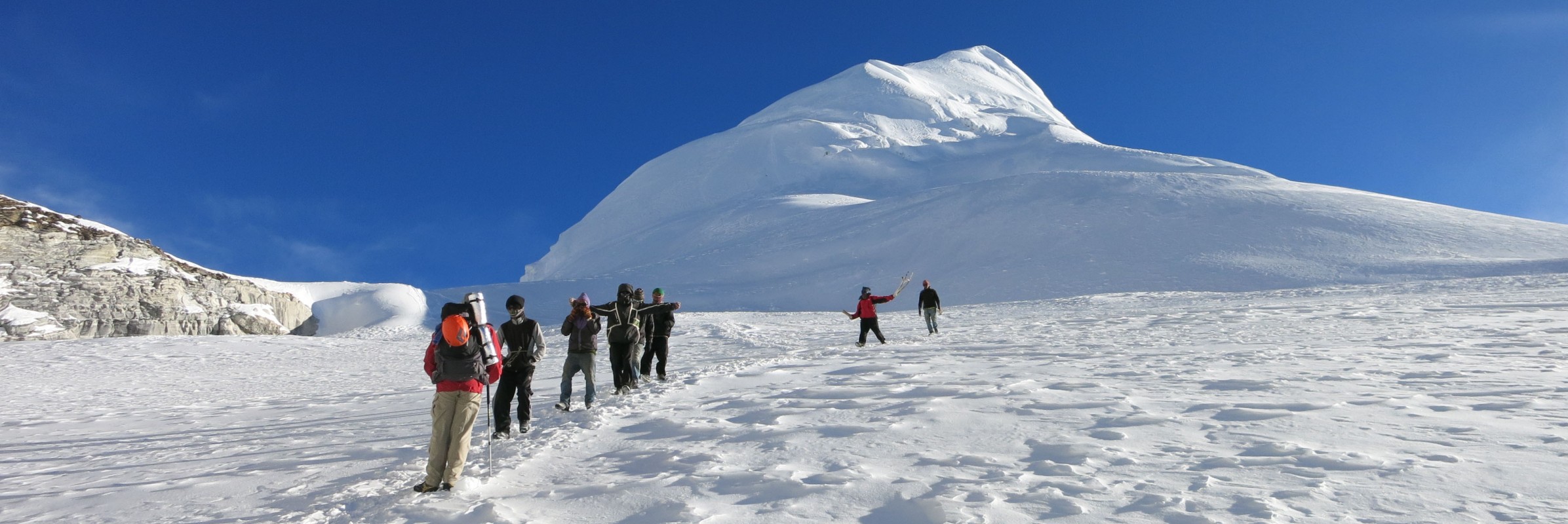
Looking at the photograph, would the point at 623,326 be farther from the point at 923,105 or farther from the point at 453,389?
the point at 923,105

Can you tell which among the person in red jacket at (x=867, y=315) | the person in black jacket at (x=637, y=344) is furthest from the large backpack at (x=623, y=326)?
the person in red jacket at (x=867, y=315)

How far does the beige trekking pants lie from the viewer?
5367 millimetres

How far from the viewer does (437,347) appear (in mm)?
5531

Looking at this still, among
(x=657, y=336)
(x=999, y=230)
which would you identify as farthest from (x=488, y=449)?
(x=999, y=230)

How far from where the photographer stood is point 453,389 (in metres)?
5.51

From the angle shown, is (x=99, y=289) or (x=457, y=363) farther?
(x=99, y=289)

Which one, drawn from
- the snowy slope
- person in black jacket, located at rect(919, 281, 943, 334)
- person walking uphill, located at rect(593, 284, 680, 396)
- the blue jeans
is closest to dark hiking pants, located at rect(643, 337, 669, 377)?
person walking uphill, located at rect(593, 284, 680, 396)

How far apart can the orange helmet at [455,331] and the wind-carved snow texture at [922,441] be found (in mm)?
1001

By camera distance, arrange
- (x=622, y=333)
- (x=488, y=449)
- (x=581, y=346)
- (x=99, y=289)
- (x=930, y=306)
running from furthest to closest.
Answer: (x=99, y=289)
(x=930, y=306)
(x=622, y=333)
(x=581, y=346)
(x=488, y=449)

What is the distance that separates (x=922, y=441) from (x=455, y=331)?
361 cm

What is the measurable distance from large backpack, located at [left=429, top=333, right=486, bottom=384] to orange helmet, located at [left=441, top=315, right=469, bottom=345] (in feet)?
0.20

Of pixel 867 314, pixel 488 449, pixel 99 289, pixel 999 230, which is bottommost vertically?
pixel 488 449

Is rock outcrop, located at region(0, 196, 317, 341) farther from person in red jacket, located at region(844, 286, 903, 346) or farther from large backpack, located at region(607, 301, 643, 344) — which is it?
person in red jacket, located at region(844, 286, 903, 346)

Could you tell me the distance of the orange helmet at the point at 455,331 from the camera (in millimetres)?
5395
